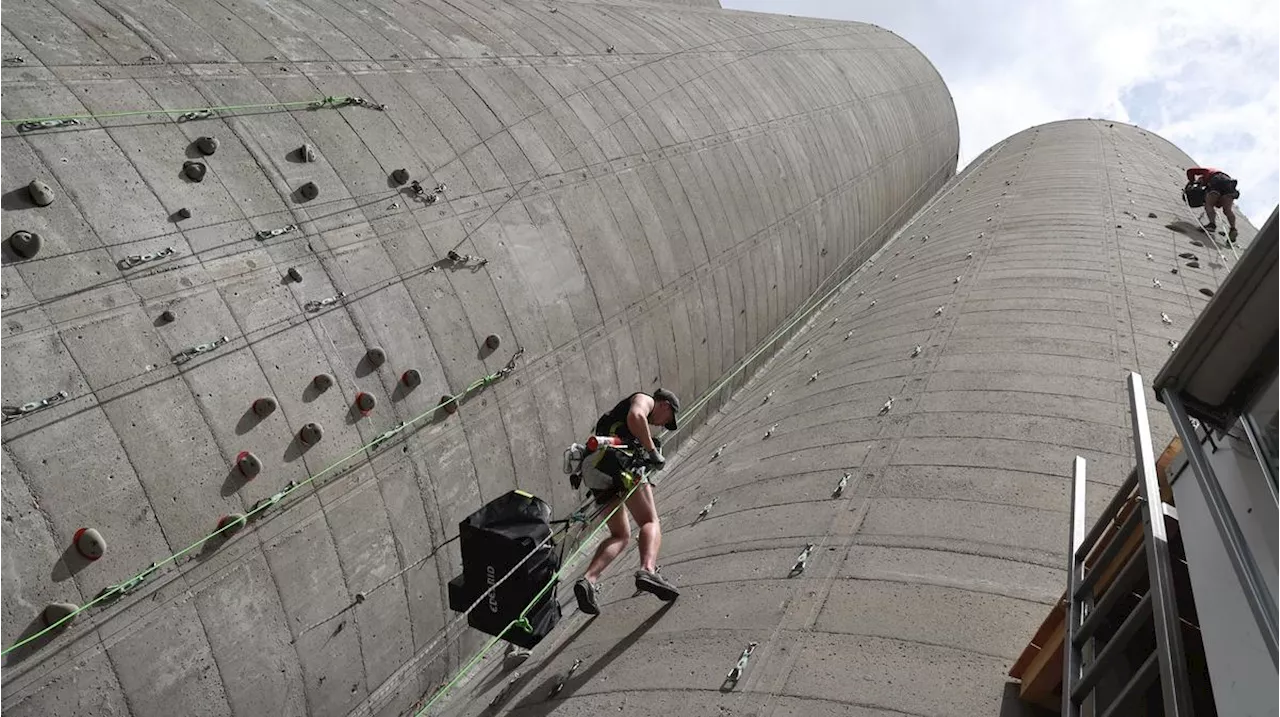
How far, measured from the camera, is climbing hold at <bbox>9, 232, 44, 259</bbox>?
602 centimetres

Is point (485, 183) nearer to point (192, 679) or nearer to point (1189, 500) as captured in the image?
point (192, 679)

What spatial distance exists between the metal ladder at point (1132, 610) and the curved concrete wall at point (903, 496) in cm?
98

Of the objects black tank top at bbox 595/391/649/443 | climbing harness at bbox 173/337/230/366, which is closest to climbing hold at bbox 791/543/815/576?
black tank top at bbox 595/391/649/443

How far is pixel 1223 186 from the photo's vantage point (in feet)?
58.0

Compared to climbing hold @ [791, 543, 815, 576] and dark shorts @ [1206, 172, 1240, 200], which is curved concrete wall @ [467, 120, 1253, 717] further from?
dark shorts @ [1206, 172, 1240, 200]

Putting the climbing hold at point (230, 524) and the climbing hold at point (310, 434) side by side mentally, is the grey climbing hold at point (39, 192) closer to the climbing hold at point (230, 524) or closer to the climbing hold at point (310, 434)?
the climbing hold at point (310, 434)

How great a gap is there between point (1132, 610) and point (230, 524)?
19.5 ft

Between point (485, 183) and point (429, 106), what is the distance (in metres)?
1.17

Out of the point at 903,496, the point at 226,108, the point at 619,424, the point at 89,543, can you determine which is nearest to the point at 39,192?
the point at 226,108

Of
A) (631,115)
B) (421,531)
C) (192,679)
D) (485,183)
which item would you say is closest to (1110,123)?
(631,115)

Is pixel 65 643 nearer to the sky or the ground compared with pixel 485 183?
nearer to the ground

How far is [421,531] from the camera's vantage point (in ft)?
27.1

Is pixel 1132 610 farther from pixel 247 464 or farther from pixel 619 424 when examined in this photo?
pixel 247 464

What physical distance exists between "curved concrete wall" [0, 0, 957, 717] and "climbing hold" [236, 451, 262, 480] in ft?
0.29
